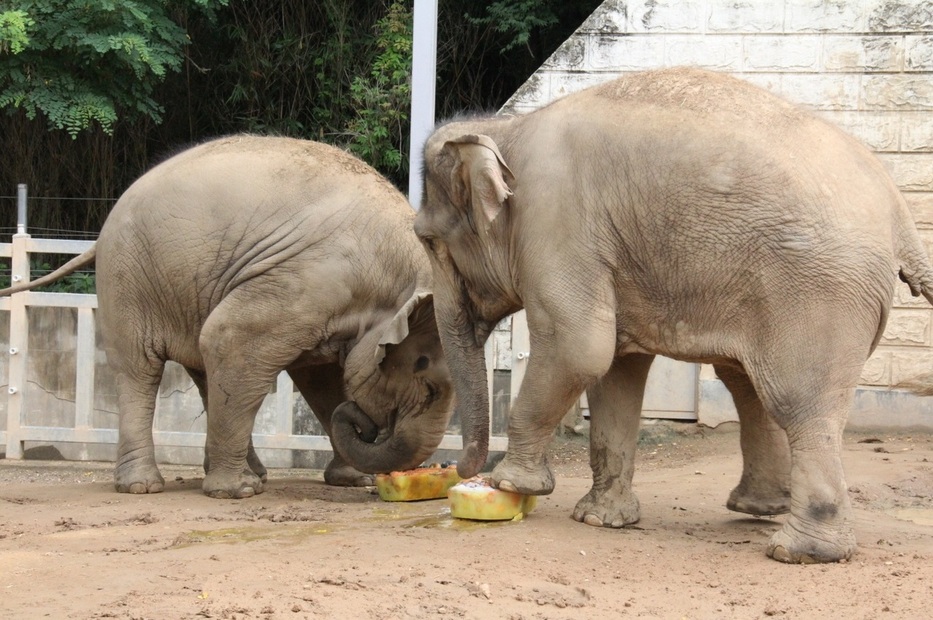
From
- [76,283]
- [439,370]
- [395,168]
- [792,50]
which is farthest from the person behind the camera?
[395,168]

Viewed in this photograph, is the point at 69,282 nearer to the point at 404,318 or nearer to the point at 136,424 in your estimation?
the point at 136,424

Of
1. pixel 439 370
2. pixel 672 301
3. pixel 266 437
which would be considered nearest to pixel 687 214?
pixel 672 301

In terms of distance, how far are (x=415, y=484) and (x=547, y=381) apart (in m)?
1.59

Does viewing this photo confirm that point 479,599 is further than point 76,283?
No

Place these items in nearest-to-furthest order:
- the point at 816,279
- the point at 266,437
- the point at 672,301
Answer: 1. the point at 816,279
2. the point at 672,301
3. the point at 266,437

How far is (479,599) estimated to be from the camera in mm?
4312

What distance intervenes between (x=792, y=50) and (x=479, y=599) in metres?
5.91

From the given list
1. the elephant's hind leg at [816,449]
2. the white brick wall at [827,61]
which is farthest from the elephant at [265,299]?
the white brick wall at [827,61]

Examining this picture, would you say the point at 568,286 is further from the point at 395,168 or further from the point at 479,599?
the point at 395,168

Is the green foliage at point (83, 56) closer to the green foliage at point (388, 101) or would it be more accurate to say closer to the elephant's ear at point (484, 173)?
the green foliage at point (388, 101)

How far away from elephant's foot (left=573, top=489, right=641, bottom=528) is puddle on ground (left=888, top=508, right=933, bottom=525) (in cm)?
152

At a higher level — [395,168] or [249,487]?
[395,168]

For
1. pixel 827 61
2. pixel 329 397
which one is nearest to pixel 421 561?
pixel 329 397

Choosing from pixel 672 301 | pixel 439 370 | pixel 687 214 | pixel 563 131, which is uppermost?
pixel 563 131
